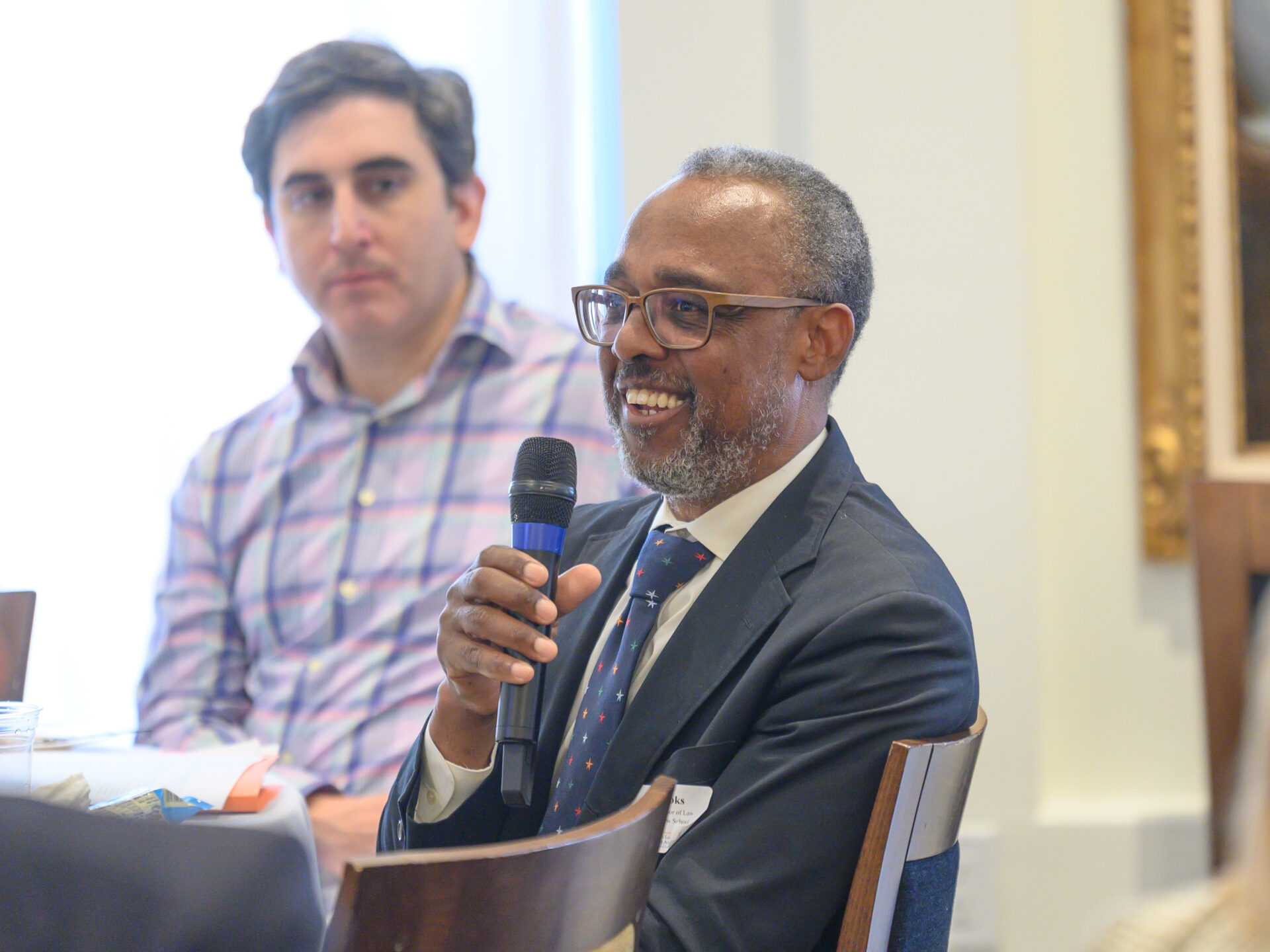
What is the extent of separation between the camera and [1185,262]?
2238 mm

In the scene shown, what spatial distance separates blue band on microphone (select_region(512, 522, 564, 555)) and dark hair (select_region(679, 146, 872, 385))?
0.48 m

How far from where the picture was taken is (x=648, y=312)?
1.47 meters

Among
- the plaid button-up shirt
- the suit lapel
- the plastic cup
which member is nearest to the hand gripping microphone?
the suit lapel

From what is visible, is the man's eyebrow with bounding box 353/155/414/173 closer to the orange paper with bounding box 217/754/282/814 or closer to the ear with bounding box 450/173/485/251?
the ear with bounding box 450/173/485/251

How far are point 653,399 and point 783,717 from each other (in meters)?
0.46

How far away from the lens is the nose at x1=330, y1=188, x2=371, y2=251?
2363mm

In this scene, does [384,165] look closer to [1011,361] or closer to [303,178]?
[303,178]

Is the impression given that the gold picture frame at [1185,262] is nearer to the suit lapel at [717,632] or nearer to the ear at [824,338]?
the ear at [824,338]

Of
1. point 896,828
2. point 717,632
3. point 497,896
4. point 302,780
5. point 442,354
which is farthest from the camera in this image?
point 442,354

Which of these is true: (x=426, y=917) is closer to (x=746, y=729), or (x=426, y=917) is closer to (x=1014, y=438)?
(x=746, y=729)

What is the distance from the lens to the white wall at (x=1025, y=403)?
222cm

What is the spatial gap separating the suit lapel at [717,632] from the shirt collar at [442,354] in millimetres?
1097

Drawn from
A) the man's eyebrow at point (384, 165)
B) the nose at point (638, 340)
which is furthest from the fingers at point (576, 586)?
the man's eyebrow at point (384, 165)

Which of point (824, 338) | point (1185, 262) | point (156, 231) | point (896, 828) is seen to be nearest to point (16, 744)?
point (896, 828)
